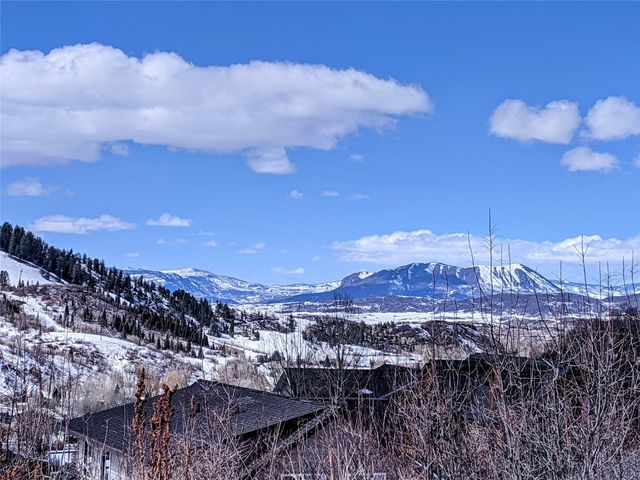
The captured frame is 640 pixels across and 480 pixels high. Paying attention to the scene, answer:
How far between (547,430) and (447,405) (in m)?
1.91

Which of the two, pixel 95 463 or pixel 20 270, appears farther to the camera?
pixel 20 270

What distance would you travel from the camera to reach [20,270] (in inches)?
3184

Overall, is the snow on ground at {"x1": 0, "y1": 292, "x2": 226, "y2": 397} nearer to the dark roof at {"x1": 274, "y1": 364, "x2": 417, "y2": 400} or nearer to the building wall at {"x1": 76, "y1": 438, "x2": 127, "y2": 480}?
the dark roof at {"x1": 274, "y1": 364, "x2": 417, "y2": 400}

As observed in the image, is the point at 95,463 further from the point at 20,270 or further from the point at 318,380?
the point at 20,270

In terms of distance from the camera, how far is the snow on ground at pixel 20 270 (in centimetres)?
7978

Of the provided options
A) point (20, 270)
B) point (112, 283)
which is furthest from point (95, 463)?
point (112, 283)

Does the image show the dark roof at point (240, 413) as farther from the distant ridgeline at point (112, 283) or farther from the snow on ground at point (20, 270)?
the snow on ground at point (20, 270)

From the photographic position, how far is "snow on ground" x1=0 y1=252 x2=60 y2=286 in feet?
262

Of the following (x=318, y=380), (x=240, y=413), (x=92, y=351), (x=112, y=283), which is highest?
(x=112, y=283)

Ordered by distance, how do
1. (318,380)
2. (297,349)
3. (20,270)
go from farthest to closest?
(20,270) < (297,349) < (318,380)

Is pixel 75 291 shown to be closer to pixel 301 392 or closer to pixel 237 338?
pixel 237 338

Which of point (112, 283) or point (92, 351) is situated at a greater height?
point (112, 283)

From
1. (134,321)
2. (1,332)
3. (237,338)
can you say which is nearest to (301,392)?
(1,332)

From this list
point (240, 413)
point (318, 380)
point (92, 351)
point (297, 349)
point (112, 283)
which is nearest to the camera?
point (240, 413)
